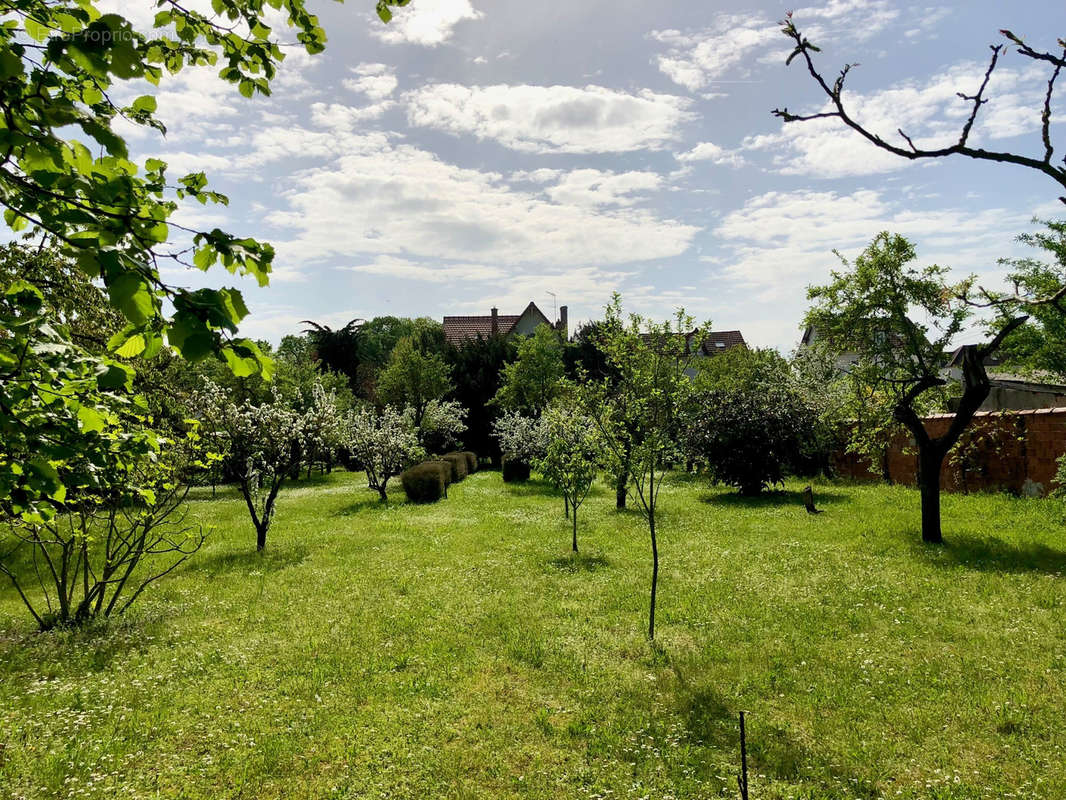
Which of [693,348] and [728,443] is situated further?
[728,443]

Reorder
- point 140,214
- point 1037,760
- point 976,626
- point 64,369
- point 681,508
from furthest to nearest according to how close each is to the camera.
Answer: point 681,508 → point 976,626 → point 1037,760 → point 64,369 → point 140,214

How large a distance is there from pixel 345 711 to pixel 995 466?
18074mm

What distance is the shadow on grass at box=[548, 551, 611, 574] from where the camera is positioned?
1209 cm

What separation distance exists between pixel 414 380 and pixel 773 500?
2466 cm

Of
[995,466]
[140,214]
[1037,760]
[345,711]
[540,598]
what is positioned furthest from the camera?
[995,466]

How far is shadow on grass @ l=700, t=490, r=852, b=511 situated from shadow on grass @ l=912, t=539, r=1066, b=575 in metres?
5.71

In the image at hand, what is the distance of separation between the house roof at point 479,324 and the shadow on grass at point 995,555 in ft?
148

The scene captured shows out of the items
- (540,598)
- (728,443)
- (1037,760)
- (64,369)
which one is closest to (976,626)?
(1037,760)

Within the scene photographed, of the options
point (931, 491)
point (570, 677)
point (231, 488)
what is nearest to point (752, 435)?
point (931, 491)

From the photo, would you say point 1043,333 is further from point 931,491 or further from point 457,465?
point 457,465

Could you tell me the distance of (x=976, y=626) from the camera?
8.06 meters

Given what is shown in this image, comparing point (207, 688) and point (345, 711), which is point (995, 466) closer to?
point (345, 711)

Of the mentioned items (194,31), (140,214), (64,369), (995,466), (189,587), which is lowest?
(189,587)

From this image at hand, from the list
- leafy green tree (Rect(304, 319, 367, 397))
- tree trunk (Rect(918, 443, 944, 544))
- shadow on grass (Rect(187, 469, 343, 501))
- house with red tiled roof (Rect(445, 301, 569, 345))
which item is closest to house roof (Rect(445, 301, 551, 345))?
house with red tiled roof (Rect(445, 301, 569, 345))
